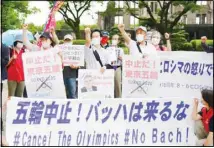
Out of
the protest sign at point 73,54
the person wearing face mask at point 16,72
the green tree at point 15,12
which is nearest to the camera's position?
the person wearing face mask at point 16,72

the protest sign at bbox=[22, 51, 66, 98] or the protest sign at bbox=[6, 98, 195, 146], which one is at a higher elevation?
the protest sign at bbox=[22, 51, 66, 98]

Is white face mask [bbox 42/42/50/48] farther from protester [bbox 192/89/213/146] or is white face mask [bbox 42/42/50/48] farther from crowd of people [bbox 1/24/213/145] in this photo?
protester [bbox 192/89/213/146]

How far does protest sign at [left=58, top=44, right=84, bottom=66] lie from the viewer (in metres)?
9.34

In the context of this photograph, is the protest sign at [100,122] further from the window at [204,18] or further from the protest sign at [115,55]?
the window at [204,18]

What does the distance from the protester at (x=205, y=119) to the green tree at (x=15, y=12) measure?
25.3 m

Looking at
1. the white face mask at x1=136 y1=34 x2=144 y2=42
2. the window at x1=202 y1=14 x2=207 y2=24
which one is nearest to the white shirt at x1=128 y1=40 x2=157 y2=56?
the white face mask at x1=136 y1=34 x2=144 y2=42

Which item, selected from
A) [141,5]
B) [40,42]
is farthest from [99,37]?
[141,5]

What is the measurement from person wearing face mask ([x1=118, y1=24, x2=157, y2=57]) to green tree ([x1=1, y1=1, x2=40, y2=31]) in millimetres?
22688

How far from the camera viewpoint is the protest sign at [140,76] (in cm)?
811

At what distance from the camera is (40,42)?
28.7 ft

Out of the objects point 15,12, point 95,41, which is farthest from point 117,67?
point 15,12

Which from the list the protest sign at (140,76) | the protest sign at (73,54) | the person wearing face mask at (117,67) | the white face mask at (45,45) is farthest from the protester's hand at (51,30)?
the protest sign at (140,76)

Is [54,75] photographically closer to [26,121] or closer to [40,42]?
[40,42]

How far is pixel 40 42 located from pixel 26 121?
2710mm
